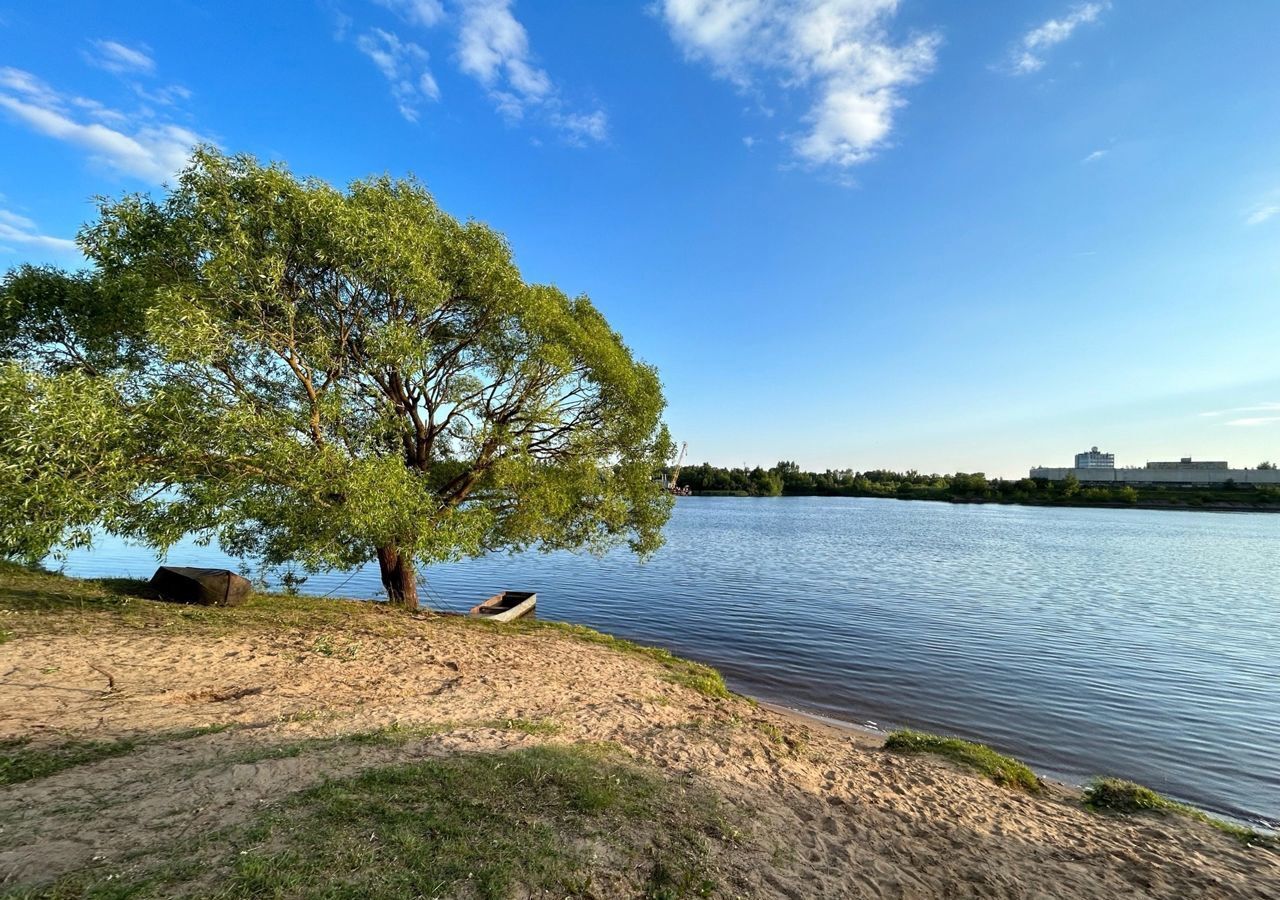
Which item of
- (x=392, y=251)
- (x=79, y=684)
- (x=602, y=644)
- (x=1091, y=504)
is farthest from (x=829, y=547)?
(x=1091, y=504)

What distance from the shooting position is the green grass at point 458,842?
4570mm

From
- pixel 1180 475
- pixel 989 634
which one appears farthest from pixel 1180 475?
pixel 989 634

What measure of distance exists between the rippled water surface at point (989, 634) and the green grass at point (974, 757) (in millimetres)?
2393

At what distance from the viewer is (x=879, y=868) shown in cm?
658

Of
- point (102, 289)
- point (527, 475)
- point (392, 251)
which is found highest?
point (392, 251)

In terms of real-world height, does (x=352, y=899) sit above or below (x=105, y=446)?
below

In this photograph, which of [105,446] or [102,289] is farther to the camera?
[102,289]

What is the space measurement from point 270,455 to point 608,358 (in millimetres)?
8700

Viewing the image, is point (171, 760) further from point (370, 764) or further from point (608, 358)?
point (608, 358)

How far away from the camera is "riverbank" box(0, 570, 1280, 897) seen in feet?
16.7

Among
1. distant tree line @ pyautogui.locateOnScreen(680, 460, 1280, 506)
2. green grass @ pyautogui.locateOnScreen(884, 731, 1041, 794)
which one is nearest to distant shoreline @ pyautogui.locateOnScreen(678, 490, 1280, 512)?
distant tree line @ pyautogui.locateOnScreen(680, 460, 1280, 506)

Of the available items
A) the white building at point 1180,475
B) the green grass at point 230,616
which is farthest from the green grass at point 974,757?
the white building at point 1180,475

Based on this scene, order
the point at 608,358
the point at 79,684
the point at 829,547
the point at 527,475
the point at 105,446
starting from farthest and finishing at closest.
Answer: the point at 829,547 < the point at 608,358 < the point at 527,475 < the point at 105,446 < the point at 79,684

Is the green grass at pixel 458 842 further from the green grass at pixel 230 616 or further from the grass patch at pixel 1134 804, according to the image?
the grass patch at pixel 1134 804
